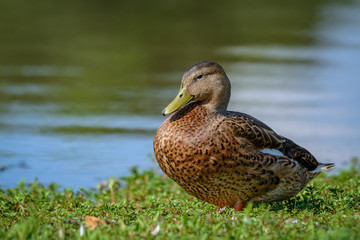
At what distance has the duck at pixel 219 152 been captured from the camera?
204 inches

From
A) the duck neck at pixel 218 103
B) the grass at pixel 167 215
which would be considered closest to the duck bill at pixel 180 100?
the duck neck at pixel 218 103

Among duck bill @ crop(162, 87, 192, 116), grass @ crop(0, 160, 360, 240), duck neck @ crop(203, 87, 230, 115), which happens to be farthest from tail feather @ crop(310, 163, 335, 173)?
duck bill @ crop(162, 87, 192, 116)

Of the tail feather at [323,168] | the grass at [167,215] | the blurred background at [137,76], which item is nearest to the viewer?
the grass at [167,215]

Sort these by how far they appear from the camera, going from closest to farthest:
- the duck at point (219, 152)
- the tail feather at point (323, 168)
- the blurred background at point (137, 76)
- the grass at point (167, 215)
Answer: the grass at point (167, 215)
the duck at point (219, 152)
the tail feather at point (323, 168)
the blurred background at point (137, 76)

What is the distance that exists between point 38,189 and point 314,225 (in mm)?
3494

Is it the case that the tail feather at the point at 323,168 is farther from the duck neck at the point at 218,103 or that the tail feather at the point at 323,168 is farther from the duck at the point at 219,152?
the duck neck at the point at 218,103

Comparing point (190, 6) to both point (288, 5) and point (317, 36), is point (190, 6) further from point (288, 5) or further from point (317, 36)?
point (317, 36)

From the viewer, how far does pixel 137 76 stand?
13.7 meters

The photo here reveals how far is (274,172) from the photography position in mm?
5426

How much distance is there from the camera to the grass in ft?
13.5

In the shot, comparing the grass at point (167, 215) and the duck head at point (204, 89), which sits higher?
the duck head at point (204, 89)

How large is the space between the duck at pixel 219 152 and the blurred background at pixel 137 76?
268cm

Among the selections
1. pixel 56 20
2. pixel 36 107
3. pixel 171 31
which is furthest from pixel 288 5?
pixel 36 107

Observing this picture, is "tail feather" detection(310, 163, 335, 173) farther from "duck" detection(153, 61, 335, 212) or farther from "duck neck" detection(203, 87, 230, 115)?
"duck neck" detection(203, 87, 230, 115)
